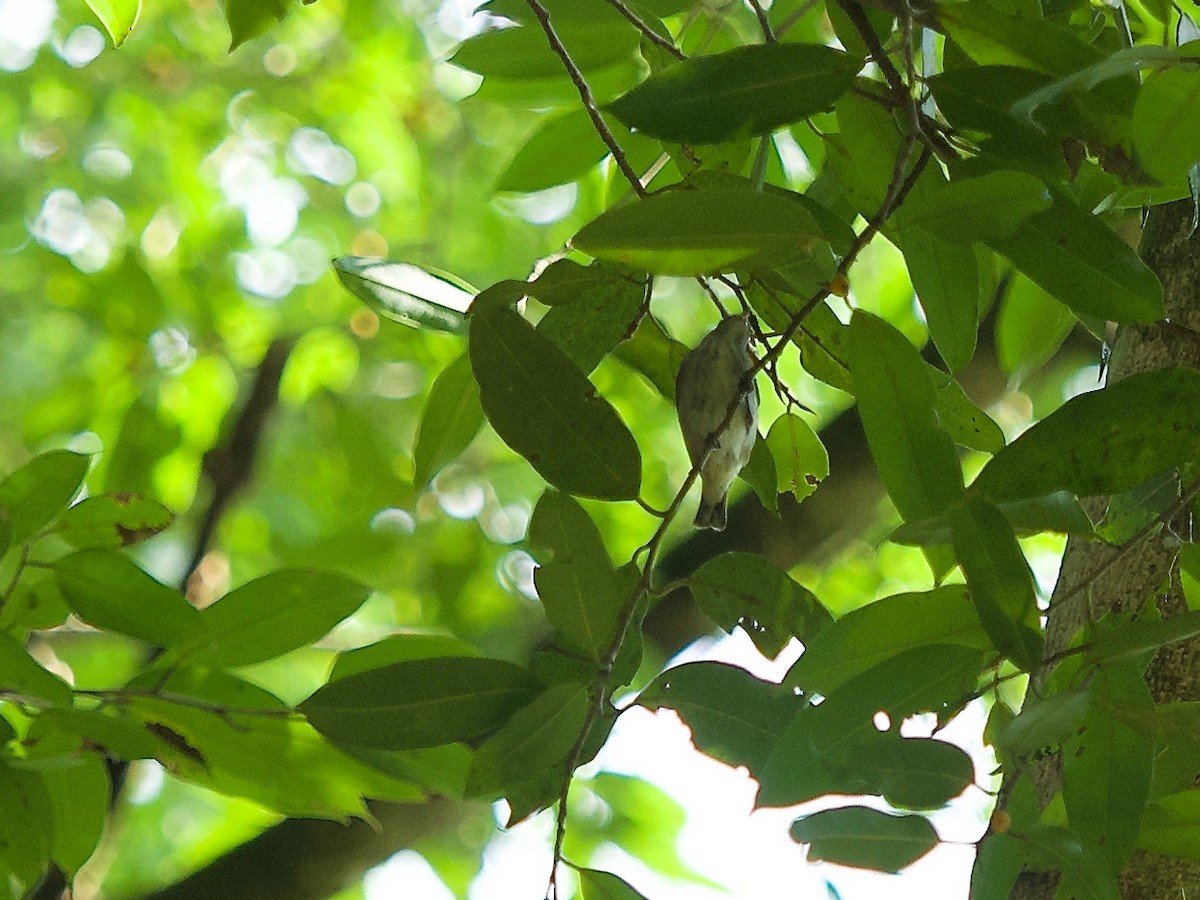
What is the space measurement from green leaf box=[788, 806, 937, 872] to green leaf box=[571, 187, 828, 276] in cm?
27

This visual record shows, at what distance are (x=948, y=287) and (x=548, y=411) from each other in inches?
9.2

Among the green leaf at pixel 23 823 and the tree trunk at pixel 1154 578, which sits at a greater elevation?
the tree trunk at pixel 1154 578

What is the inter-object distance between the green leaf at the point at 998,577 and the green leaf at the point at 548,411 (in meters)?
0.15

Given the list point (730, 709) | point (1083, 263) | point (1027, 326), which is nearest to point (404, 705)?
point (730, 709)

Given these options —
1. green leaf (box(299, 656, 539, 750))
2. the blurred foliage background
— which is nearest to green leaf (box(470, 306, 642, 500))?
green leaf (box(299, 656, 539, 750))

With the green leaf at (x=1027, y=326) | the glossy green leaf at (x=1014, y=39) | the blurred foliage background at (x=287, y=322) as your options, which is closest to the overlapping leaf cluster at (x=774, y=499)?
the glossy green leaf at (x=1014, y=39)

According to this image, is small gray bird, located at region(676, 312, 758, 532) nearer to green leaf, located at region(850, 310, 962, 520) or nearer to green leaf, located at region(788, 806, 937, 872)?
green leaf, located at region(850, 310, 962, 520)

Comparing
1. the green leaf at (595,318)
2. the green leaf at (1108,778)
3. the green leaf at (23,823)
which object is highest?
the green leaf at (1108,778)

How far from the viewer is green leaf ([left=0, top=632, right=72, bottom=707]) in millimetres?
580

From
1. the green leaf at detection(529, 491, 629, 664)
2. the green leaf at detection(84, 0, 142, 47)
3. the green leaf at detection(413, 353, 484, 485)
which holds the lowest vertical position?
the green leaf at detection(84, 0, 142, 47)

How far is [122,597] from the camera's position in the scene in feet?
2.22

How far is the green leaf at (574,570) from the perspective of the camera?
0.56m

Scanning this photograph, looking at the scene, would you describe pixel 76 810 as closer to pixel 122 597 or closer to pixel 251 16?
pixel 122 597

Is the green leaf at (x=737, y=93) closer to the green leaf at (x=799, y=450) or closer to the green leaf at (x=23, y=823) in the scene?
the green leaf at (x=799, y=450)
